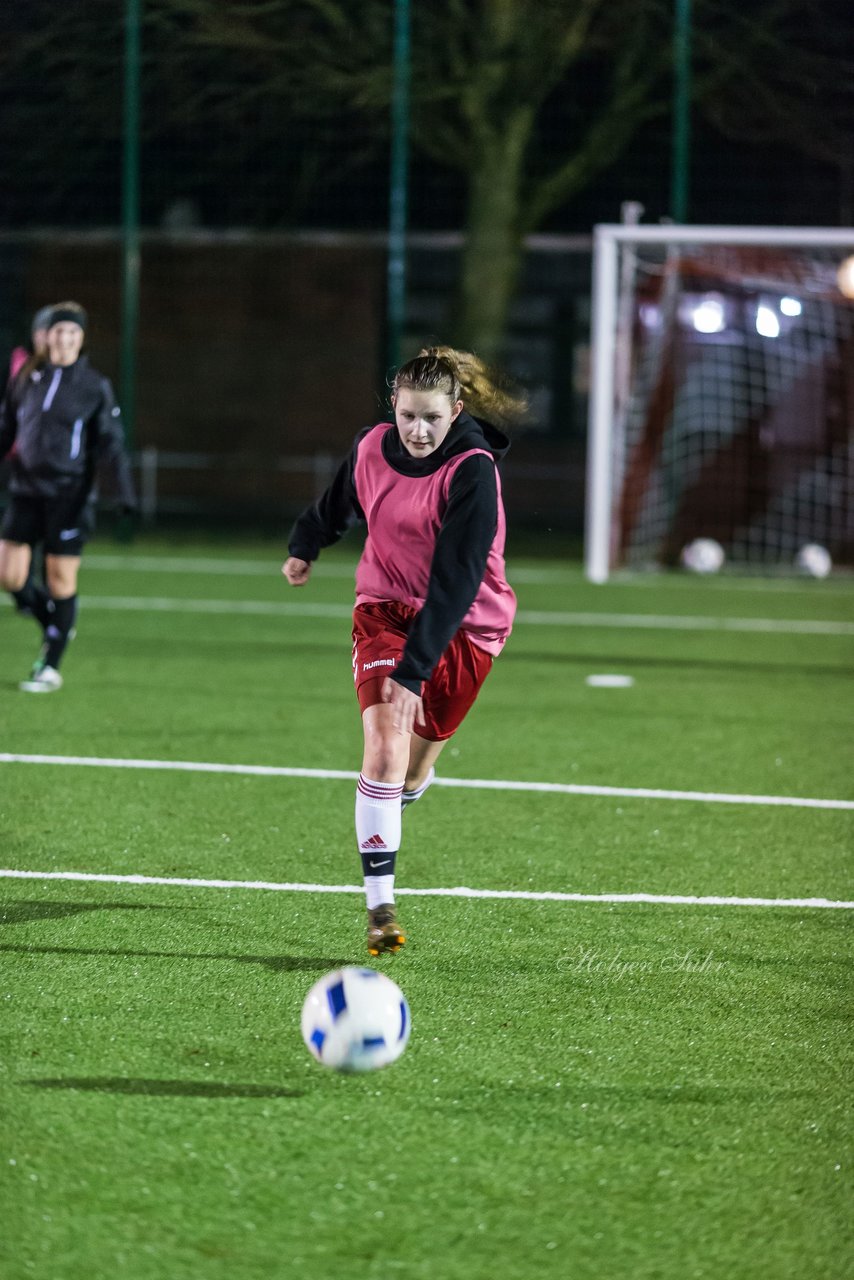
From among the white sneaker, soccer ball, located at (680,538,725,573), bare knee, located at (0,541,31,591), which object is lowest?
soccer ball, located at (680,538,725,573)

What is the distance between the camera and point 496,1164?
3.23 metres

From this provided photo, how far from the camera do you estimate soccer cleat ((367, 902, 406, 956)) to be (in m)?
4.51

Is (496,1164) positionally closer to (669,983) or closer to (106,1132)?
(106,1132)

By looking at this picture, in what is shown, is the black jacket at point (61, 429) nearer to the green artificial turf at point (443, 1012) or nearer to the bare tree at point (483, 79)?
the green artificial turf at point (443, 1012)

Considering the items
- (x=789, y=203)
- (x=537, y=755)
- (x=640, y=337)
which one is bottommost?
(x=537, y=755)

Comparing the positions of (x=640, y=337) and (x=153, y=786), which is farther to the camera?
(x=640, y=337)

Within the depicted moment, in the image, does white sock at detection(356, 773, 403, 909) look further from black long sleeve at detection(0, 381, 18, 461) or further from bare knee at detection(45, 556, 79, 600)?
black long sleeve at detection(0, 381, 18, 461)

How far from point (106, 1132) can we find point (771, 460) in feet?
50.9

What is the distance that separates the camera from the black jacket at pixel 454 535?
173 inches

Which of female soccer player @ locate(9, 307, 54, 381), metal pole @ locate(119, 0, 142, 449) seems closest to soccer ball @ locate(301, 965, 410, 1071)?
female soccer player @ locate(9, 307, 54, 381)

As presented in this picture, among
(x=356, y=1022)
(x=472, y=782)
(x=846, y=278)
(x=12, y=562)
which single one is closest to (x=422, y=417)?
(x=356, y=1022)

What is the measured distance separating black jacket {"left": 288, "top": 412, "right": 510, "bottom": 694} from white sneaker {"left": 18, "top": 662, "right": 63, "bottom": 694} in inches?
185

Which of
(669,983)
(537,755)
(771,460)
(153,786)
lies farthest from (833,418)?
(669,983)

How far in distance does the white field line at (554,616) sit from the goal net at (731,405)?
1980 mm
